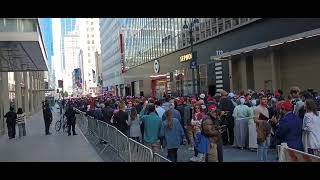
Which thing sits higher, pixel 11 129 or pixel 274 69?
pixel 274 69

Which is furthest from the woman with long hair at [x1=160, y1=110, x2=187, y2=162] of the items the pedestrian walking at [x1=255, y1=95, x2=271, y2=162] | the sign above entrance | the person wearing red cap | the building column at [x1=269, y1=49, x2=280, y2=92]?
the sign above entrance

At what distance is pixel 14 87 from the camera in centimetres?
3881

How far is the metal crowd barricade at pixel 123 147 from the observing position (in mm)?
10923

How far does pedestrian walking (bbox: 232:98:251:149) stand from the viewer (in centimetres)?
1452

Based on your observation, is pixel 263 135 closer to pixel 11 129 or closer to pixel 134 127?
pixel 134 127

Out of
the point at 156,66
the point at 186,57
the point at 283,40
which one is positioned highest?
the point at 156,66

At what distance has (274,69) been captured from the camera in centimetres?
2698

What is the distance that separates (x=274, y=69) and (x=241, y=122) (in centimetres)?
1315

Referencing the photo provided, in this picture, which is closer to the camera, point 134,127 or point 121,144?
point 121,144

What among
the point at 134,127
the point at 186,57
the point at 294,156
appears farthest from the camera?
the point at 186,57

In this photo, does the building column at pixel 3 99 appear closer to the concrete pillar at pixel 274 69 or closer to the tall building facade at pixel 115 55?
the concrete pillar at pixel 274 69

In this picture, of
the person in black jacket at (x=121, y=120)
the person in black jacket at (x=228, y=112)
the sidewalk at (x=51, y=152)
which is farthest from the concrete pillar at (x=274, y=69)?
the person in black jacket at (x=121, y=120)

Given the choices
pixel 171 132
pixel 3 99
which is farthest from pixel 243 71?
pixel 171 132
